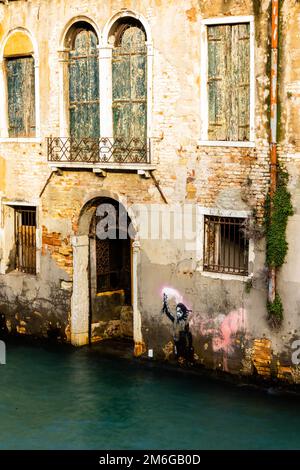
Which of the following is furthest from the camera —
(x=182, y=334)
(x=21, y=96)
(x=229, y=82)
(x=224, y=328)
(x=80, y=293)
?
(x=21, y=96)

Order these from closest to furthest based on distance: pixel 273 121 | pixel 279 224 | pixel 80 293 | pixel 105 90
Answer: pixel 273 121 → pixel 279 224 → pixel 105 90 → pixel 80 293

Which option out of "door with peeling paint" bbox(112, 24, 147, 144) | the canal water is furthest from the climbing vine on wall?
"door with peeling paint" bbox(112, 24, 147, 144)

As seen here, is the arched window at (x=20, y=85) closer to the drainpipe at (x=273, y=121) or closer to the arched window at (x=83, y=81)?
the arched window at (x=83, y=81)

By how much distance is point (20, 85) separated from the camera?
18625 mm

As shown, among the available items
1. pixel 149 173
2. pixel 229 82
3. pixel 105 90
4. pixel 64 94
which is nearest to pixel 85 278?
pixel 149 173

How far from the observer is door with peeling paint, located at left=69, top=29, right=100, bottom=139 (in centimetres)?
1736

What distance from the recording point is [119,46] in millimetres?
16938

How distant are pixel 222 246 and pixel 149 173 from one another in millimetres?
1827

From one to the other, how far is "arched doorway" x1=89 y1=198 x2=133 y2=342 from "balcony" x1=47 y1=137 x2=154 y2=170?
954mm

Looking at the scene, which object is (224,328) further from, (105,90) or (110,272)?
(105,90)

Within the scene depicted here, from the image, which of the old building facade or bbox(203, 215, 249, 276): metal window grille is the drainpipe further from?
bbox(203, 215, 249, 276): metal window grille

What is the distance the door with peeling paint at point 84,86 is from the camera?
17.4m
